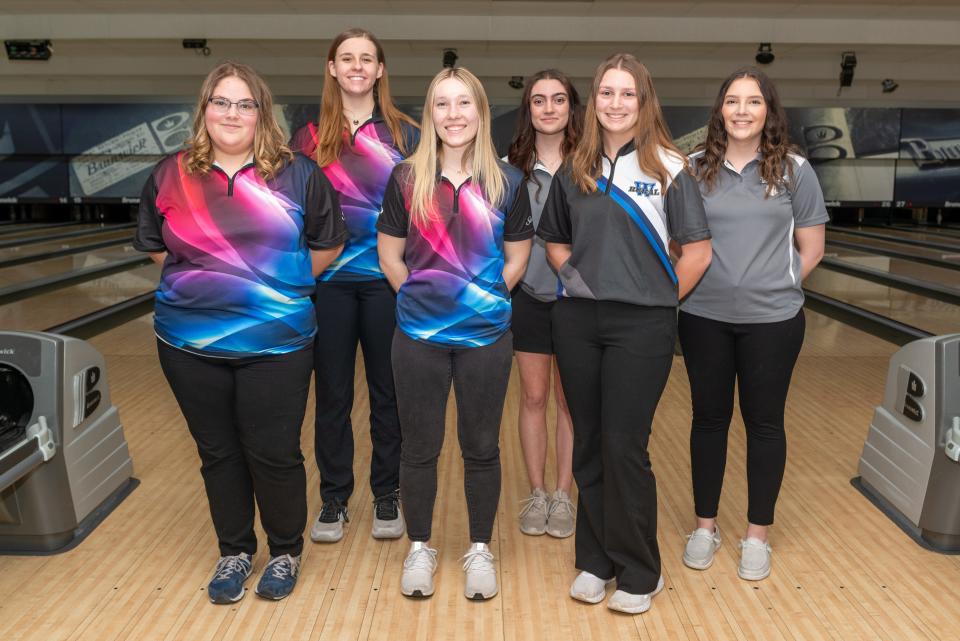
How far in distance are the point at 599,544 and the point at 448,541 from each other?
18.7 inches

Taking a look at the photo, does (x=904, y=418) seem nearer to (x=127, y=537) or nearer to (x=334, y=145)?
(x=334, y=145)

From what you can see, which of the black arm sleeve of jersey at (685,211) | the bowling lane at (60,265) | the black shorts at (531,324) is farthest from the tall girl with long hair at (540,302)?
the bowling lane at (60,265)

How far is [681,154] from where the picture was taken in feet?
5.97

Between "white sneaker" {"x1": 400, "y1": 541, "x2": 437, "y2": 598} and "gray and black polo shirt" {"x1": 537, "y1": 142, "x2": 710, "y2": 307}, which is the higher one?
"gray and black polo shirt" {"x1": 537, "y1": 142, "x2": 710, "y2": 307}

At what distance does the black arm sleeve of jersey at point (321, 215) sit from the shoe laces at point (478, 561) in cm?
76

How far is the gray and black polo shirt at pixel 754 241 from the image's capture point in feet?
6.40

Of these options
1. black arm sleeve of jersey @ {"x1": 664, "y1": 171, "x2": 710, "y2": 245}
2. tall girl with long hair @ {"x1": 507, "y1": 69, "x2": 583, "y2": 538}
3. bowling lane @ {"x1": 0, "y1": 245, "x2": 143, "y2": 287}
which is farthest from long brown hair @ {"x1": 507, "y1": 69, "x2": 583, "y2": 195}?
bowling lane @ {"x1": 0, "y1": 245, "x2": 143, "y2": 287}

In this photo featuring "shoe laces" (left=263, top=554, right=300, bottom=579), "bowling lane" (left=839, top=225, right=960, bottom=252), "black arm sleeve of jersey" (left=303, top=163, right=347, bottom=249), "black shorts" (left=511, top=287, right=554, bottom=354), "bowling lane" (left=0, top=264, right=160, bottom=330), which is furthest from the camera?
"bowling lane" (left=839, top=225, right=960, bottom=252)

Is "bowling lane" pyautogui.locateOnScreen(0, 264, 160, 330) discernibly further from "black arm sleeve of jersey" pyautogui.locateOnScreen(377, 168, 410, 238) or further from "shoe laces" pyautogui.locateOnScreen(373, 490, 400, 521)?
"black arm sleeve of jersey" pyautogui.locateOnScreen(377, 168, 410, 238)

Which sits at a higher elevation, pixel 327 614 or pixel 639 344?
pixel 639 344

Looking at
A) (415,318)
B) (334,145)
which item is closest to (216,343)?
(415,318)

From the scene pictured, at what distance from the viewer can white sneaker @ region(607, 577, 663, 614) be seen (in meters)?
1.90

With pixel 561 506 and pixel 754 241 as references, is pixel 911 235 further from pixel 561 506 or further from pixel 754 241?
pixel 754 241

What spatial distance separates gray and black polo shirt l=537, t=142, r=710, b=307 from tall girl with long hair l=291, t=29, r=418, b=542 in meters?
0.57
